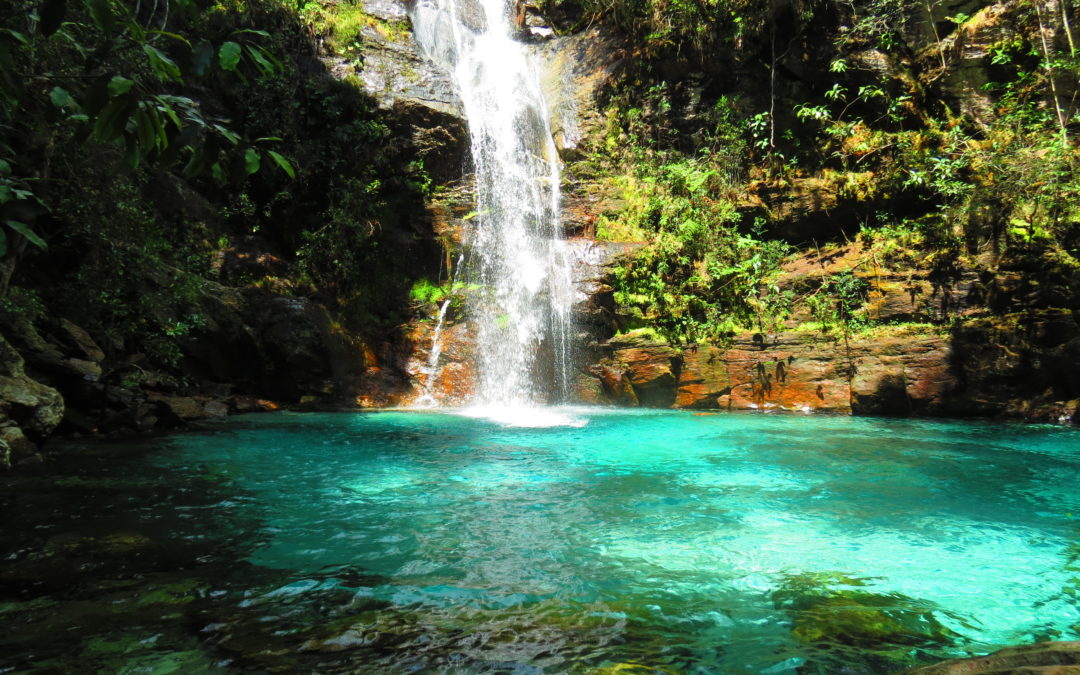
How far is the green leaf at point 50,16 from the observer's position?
1.26m

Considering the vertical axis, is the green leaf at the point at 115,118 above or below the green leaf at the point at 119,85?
below

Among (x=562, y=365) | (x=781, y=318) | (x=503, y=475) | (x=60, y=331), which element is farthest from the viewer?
(x=562, y=365)

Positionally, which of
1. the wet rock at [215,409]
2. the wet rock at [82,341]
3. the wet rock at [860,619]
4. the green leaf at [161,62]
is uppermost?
the green leaf at [161,62]

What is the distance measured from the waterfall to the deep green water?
6.04m

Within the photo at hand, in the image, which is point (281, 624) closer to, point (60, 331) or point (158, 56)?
point (158, 56)

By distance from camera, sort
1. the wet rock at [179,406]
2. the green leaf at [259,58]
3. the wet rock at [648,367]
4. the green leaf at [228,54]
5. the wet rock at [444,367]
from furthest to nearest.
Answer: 1. the wet rock at [444,367]
2. the wet rock at [648,367]
3. the wet rock at [179,406]
4. the green leaf at [259,58]
5. the green leaf at [228,54]

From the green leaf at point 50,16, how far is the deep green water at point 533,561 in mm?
2045

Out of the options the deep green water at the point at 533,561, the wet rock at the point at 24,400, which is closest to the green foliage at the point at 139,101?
the deep green water at the point at 533,561

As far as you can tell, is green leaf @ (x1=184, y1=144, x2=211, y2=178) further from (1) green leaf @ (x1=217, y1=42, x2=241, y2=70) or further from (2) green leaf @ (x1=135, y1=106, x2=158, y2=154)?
(1) green leaf @ (x1=217, y1=42, x2=241, y2=70)

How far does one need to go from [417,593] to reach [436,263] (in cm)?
1167

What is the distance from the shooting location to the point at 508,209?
46.5 feet

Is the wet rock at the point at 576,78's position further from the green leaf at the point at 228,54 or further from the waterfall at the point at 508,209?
the green leaf at the point at 228,54

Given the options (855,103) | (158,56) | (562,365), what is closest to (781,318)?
(562,365)

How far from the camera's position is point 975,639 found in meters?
2.35
